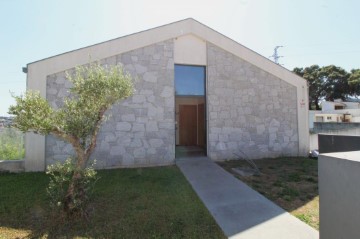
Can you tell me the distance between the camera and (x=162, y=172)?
6.62m

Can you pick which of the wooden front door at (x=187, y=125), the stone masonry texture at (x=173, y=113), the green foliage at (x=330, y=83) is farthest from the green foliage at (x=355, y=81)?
the wooden front door at (x=187, y=125)

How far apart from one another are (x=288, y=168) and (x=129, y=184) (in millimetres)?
5041

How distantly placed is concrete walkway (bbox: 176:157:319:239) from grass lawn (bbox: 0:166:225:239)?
227 mm

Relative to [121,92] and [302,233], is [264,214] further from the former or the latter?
[121,92]

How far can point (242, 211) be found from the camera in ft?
13.5

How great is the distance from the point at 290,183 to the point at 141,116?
4784mm

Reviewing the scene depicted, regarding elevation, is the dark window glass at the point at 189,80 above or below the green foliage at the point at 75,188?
above

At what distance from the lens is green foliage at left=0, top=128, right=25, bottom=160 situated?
6965 mm

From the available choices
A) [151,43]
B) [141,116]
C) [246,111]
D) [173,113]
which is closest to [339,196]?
[173,113]

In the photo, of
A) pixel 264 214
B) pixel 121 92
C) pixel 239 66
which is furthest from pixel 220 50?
pixel 264 214

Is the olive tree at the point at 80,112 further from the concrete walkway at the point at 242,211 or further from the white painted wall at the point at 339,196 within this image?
the white painted wall at the point at 339,196

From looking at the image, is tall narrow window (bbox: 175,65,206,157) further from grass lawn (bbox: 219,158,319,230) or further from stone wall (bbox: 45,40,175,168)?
grass lawn (bbox: 219,158,319,230)

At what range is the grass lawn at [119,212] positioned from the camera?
3393mm

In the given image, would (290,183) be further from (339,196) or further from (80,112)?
(80,112)
